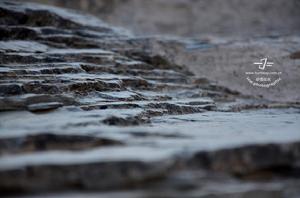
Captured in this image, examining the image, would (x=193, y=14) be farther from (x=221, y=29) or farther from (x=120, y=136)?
(x=120, y=136)

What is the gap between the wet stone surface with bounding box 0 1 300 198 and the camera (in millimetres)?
2199

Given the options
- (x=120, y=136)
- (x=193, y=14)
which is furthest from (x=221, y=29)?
A: (x=120, y=136)

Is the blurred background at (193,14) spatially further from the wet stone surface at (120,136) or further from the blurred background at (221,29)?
the wet stone surface at (120,136)

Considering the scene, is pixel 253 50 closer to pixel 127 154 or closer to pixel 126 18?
pixel 126 18

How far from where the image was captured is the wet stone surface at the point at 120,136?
86.6 inches

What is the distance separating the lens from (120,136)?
2729 mm

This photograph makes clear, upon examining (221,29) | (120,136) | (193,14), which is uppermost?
(193,14)

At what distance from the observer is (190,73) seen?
23.6 feet

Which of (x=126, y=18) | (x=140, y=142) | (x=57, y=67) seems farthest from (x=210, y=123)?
(x=126, y=18)

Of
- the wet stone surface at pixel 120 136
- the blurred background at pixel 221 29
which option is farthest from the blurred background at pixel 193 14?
the wet stone surface at pixel 120 136

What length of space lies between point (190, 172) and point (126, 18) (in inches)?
357

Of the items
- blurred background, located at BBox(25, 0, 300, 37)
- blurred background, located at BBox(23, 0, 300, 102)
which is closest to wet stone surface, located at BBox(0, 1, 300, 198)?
blurred background, located at BBox(23, 0, 300, 102)

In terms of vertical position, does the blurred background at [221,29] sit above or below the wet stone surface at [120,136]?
above

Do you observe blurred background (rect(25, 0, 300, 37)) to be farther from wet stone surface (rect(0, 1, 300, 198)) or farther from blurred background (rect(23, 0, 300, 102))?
wet stone surface (rect(0, 1, 300, 198))
